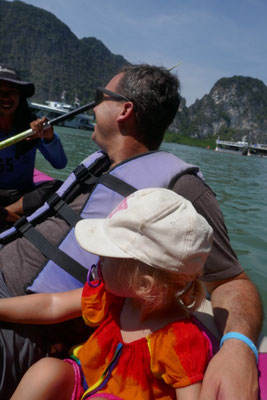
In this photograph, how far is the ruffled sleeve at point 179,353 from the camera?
105cm

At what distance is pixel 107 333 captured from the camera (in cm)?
127

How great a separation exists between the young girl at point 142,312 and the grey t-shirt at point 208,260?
9.4 inches

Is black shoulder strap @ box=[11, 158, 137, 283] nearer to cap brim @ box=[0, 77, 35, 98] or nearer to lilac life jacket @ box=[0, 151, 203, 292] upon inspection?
lilac life jacket @ box=[0, 151, 203, 292]

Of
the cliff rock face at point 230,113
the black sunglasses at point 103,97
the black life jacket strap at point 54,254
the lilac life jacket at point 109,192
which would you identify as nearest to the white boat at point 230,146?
the cliff rock face at point 230,113

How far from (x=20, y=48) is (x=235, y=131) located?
88505 mm

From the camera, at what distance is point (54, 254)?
1563 millimetres

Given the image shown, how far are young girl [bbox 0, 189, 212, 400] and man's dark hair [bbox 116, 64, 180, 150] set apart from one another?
0.70 meters

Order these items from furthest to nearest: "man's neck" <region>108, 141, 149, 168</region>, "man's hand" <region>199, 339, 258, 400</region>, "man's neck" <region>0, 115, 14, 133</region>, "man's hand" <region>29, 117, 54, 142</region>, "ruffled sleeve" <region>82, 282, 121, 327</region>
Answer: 1. "man's neck" <region>0, 115, 14, 133</region>
2. "man's hand" <region>29, 117, 54, 142</region>
3. "man's neck" <region>108, 141, 149, 168</region>
4. "ruffled sleeve" <region>82, 282, 121, 327</region>
5. "man's hand" <region>199, 339, 258, 400</region>

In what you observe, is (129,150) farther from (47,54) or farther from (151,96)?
(47,54)

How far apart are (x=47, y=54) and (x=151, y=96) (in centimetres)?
16575

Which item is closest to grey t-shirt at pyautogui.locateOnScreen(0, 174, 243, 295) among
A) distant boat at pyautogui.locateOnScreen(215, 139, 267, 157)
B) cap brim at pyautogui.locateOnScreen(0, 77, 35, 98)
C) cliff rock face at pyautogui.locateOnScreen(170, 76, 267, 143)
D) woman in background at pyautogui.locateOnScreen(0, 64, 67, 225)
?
woman in background at pyautogui.locateOnScreen(0, 64, 67, 225)

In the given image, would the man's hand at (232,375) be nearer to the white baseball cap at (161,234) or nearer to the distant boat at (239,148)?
the white baseball cap at (161,234)

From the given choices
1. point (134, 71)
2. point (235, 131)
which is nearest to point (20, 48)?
point (235, 131)

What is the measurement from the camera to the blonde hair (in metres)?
1.13
